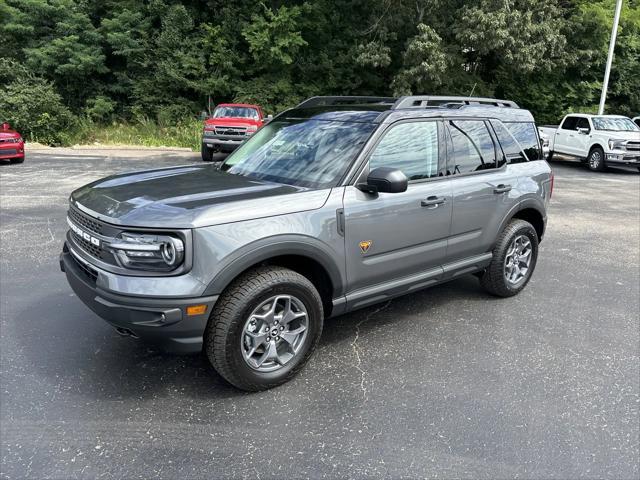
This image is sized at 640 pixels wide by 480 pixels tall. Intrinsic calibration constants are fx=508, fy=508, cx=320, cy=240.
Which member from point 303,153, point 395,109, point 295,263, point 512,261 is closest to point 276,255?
point 295,263

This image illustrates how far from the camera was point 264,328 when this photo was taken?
324 centimetres

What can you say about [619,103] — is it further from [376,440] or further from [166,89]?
[376,440]

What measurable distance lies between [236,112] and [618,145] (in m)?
12.6

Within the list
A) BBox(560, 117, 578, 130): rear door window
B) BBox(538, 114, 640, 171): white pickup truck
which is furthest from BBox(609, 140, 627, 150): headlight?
BBox(560, 117, 578, 130): rear door window

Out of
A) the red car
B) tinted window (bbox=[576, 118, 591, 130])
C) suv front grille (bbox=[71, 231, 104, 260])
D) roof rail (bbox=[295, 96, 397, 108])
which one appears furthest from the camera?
tinted window (bbox=[576, 118, 591, 130])

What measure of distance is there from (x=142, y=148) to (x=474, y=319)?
19.5 m

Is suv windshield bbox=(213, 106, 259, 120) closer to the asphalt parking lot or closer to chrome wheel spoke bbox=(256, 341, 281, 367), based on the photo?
the asphalt parking lot

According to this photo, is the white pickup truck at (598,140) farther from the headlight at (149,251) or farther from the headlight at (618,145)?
the headlight at (149,251)

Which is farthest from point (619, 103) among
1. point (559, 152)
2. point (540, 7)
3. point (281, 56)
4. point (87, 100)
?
point (87, 100)

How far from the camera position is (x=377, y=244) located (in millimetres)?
3664

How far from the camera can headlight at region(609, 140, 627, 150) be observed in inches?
634

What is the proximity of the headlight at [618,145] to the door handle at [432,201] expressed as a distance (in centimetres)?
1493

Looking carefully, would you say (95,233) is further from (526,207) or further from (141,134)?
(141,134)

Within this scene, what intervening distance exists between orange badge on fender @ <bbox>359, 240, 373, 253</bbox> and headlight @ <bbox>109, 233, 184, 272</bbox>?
1288mm
